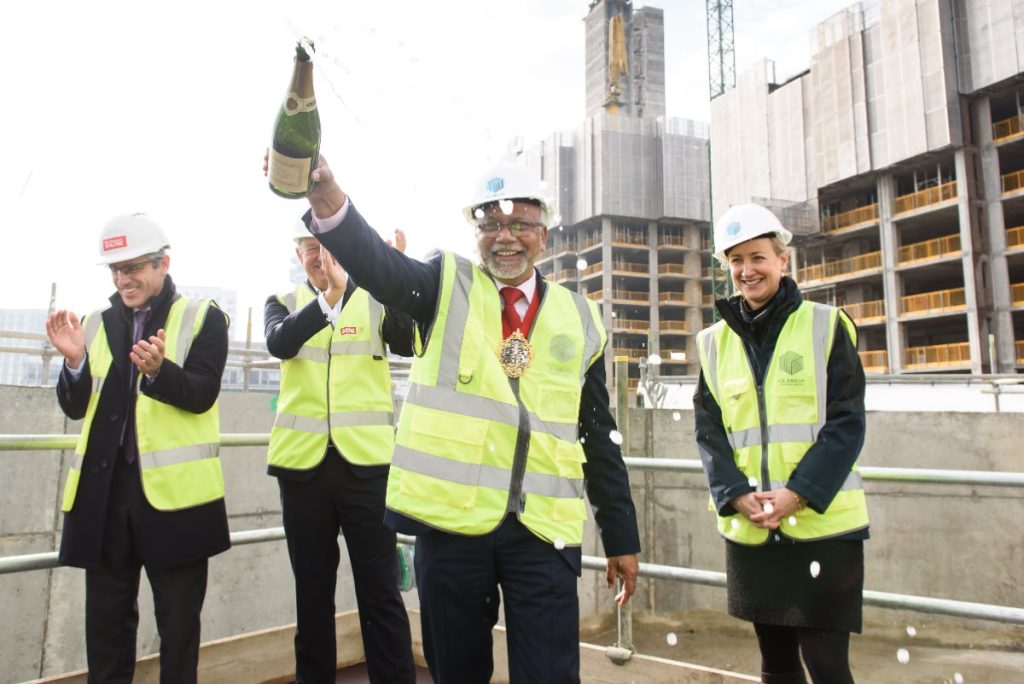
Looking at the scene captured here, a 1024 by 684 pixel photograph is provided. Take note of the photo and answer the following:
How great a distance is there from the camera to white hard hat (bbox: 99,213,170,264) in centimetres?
269

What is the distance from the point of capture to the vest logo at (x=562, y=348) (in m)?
2.09

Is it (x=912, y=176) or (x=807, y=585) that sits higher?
(x=912, y=176)

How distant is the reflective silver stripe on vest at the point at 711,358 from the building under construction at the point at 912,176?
936 inches

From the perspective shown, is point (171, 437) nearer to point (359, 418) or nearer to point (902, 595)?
point (359, 418)

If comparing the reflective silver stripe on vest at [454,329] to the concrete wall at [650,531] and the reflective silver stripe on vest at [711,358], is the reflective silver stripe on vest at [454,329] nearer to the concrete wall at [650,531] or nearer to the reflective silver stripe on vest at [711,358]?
the reflective silver stripe on vest at [711,358]

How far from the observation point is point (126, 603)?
2.55 m

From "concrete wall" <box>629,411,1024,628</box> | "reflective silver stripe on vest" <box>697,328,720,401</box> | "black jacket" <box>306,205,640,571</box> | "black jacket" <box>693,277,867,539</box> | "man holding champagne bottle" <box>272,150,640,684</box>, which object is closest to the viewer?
"black jacket" <box>306,205,640,571</box>

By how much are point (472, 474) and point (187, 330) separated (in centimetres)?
145

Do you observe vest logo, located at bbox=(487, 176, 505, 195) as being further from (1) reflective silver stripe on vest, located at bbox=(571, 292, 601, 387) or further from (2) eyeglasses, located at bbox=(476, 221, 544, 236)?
(1) reflective silver stripe on vest, located at bbox=(571, 292, 601, 387)

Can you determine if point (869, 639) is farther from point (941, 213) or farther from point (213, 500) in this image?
point (941, 213)

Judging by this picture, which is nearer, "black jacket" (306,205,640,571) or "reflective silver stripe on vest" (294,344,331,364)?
"black jacket" (306,205,640,571)

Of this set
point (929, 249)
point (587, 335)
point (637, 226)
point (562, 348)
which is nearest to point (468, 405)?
point (562, 348)

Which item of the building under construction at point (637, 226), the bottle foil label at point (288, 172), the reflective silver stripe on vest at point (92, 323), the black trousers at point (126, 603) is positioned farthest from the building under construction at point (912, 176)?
the bottle foil label at point (288, 172)

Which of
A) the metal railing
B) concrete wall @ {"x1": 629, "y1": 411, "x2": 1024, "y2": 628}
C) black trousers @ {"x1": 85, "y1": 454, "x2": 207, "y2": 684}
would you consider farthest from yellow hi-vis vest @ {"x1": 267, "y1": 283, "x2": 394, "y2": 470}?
concrete wall @ {"x1": 629, "y1": 411, "x2": 1024, "y2": 628}
